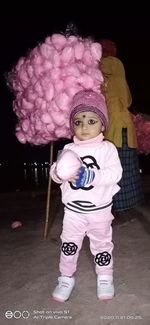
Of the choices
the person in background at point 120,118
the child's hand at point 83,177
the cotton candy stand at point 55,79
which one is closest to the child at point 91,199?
the child's hand at point 83,177

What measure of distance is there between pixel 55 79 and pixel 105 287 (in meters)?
1.68

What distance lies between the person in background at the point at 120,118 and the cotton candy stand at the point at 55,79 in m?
0.75

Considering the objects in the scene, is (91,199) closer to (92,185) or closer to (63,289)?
(92,185)

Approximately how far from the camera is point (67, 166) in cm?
245

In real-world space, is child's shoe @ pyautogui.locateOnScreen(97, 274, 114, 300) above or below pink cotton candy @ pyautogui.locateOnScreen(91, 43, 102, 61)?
below

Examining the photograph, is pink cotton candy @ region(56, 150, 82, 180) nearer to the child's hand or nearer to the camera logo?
the child's hand

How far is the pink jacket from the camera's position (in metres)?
2.70

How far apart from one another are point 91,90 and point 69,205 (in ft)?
3.16

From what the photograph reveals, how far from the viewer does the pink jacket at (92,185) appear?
270 cm

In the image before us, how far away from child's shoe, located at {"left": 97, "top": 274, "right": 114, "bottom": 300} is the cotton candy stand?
1.27m

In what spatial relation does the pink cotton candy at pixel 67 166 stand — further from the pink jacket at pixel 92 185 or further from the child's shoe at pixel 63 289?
the child's shoe at pixel 63 289

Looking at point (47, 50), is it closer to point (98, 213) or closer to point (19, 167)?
point (98, 213)

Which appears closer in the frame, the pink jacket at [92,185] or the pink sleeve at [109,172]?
the pink sleeve at [109,172]

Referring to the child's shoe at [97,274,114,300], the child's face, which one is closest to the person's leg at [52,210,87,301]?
the child's shoe at [97,274,114,300]
